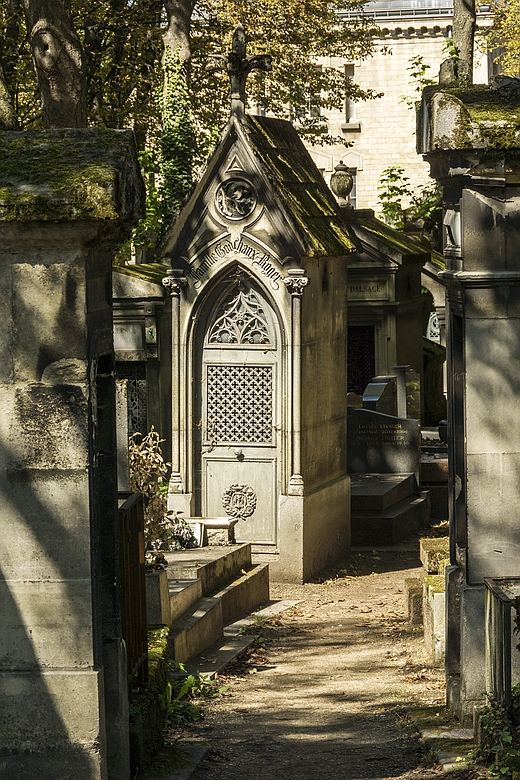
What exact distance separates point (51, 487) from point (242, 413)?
8062 millimetres

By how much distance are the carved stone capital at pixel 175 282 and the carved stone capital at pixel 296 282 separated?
110cm

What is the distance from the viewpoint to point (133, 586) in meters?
6.42

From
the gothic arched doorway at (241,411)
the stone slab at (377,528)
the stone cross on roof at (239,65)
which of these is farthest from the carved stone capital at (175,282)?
the stone slab at (377,528)

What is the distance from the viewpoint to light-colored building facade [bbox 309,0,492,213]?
5453cm

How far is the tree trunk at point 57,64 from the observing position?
52.6 feet

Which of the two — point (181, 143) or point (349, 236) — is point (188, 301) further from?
point (181, 143)

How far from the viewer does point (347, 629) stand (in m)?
10.9

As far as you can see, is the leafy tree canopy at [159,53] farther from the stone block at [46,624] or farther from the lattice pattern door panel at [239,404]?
the stone block at [46,624]

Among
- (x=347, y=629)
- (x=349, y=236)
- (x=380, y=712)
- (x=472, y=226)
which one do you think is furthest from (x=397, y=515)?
(x=472, y=226)

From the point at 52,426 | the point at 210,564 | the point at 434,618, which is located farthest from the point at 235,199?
the point at 52,426

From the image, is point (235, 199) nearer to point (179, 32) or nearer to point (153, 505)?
point (153, 505)

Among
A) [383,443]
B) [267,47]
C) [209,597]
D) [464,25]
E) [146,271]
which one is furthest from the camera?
[267,47]

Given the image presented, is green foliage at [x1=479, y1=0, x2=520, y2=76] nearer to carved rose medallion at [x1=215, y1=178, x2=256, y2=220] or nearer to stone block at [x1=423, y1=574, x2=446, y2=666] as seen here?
carved rose medallion at [x1=215, y1=178, x2=256, y2=220]

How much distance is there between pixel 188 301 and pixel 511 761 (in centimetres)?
823
